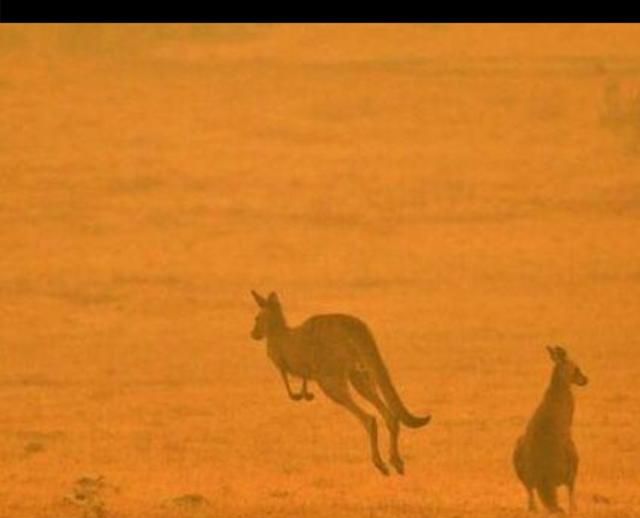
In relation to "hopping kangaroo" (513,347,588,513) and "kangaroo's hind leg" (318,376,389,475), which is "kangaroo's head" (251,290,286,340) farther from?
"hopping kangaroo" (513,347,588,513)

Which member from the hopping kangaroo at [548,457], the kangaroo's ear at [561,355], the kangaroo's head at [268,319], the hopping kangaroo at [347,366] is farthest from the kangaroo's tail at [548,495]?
the kangaroo's head at [268,319]

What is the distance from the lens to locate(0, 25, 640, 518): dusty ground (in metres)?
15.1

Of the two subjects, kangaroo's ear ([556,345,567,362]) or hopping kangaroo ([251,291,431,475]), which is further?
hopping kangaroo ([251,291,431,475])

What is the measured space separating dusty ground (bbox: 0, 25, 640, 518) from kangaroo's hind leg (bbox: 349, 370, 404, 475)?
11.2 inches

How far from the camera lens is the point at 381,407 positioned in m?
12.2

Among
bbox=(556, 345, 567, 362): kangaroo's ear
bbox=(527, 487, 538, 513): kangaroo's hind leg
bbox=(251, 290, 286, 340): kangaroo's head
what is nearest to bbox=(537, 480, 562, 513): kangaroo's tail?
bbox=(527, 487, 538, 513): kangaroo's hind leg

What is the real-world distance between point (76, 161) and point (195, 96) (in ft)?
22.2

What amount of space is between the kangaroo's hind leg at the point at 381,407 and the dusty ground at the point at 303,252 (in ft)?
0.94

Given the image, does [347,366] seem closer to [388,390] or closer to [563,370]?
[388,390]

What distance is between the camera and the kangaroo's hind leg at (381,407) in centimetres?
1197

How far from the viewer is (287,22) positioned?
169ft

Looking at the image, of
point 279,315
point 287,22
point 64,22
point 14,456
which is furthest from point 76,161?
point 279,315

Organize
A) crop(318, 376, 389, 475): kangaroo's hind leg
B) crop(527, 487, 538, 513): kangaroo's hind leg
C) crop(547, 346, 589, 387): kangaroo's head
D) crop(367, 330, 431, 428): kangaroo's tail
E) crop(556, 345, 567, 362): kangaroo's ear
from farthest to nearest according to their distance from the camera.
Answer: crop(318, 376, 389, 475): kangaroo's hind leg < crop(367, 330, 431, 428): kangaroo's tail < crop(556, 345, 567, 362): kangaroo's ear < crop(547, 346, 589, 387): kangaroo's head < crop(527, 487, 538, 513): kangaroo's hind leg

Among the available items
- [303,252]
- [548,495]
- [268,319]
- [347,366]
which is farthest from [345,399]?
[303,252]
